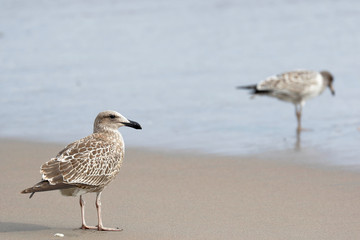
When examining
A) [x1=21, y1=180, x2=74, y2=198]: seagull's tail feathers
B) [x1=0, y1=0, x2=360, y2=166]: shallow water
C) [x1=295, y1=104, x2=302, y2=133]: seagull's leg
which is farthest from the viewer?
[x1=295, y1=104, x2=302, y2=133]: seagull's leg

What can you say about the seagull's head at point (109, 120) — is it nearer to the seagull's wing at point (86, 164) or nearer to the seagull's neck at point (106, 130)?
the seagull's neck at point (106, 130)

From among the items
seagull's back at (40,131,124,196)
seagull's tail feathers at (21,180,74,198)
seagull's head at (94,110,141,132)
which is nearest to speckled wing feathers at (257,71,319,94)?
seagull's head at (94,110,141,132)

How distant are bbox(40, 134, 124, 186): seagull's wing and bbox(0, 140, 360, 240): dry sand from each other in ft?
1.36

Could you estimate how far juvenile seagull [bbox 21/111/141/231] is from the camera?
541cm

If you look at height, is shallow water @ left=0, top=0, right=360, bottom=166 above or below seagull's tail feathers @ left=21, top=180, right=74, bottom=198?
above

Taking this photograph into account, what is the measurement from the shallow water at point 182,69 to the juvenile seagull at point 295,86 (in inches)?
9.8

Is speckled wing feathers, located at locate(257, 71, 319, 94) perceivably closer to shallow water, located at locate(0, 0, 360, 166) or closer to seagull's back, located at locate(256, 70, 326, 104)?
seagull's back, located at locate(256, 70, 326, 104)

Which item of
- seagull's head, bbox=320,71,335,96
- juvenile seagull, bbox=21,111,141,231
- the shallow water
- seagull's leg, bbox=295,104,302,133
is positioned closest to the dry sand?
juvenile seagull, bbox=21,111,141,231

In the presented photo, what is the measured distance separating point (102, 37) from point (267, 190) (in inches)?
376

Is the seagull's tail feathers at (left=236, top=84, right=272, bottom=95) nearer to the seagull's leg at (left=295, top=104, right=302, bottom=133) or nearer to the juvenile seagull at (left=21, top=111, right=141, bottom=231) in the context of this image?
the seagull's leg at (left=295, top=104, right=302, bottom=133)

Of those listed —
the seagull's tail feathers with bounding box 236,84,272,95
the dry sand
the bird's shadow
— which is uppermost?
the seagull's tail feathers with bounding box 236,84,272,95

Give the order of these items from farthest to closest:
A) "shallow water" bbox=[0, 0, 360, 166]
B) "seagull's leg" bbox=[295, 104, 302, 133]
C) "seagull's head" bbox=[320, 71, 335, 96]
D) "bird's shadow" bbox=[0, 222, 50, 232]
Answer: "seagull's head" bbox=[320, 71, 335, 96] → "seagull's leg" bbox=[295, 104, 302, 133] → "shallow water" bbox=[0, 0, 360, 166] → "bird's shadow" bbox=[0, 222, 50, 232]

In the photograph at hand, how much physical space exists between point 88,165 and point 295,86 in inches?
237

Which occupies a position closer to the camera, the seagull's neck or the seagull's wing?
the seagull's wing
